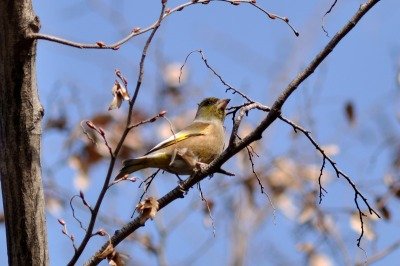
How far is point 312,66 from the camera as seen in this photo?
6.93 feet

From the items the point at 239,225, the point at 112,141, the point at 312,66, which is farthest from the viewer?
the point at 239,225

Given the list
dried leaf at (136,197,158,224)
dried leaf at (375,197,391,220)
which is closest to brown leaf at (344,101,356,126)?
dried leaf at (375,197,391,220)

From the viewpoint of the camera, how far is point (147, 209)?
2.41 meters

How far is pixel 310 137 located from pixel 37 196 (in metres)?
0.86

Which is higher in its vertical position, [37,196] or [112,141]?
[112,141]

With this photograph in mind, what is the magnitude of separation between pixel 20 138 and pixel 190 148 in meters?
1.98

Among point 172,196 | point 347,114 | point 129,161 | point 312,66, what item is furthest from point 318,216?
point 312,66

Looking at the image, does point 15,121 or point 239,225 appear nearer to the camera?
point 15,121

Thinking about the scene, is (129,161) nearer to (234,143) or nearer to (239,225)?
(234,143)

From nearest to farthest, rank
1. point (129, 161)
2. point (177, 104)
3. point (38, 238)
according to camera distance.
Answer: point (38, 238) < point (129, 161) < point (177, 104)

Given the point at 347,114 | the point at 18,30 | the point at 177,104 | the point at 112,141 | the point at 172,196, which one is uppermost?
Result: the point at 177,104

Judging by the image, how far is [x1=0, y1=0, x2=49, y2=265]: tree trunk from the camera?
2.12 metres

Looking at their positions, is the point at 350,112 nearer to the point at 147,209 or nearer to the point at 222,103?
the point at 222,103

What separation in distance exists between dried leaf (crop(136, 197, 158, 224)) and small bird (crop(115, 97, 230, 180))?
0.69 meters
